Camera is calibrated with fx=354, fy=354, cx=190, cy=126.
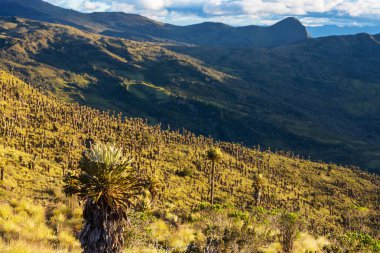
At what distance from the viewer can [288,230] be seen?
933 inches

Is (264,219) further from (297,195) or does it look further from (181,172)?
(297,195)

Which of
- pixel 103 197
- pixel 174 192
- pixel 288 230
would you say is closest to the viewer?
pixel 103 197

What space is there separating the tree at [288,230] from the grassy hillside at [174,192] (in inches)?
27.4

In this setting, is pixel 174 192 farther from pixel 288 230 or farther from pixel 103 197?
pixel 103 197

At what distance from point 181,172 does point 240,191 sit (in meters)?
19.7

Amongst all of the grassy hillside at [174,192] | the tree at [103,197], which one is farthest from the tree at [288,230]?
the tree at [103,197]

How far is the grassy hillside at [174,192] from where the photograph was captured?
19.8 m

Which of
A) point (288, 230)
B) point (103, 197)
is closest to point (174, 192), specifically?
point (288, 230)

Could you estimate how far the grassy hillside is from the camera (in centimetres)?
1984

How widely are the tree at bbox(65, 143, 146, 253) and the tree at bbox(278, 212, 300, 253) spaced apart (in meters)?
14.6

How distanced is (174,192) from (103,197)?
3260 inches

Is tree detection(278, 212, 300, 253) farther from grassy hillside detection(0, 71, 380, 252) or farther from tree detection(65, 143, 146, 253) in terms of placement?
tree detection(65, 143, 146, 253)

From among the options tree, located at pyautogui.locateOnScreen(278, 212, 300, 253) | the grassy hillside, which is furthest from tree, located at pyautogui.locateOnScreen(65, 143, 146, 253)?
tree, located at pyautogui.locateOnScreen(278, 212, 300, 253)

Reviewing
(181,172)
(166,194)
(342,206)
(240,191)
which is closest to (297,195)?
(342,206)
